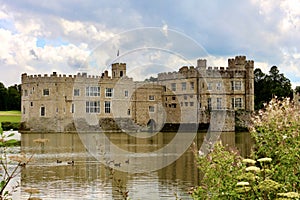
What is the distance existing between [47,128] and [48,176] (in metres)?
31.3

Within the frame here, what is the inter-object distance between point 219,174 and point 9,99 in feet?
252

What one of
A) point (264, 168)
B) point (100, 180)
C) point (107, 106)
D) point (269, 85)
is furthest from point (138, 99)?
point (264, 168)

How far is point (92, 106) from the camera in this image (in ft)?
160

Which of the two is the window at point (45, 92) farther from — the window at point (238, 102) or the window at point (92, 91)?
the window at point (238, 102)

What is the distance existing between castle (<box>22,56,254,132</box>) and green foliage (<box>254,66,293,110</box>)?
47.8 ft

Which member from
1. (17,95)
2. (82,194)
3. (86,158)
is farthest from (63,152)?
(17,95)

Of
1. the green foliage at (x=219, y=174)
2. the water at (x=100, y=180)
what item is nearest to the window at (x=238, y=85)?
the water at (x=100, y=180)

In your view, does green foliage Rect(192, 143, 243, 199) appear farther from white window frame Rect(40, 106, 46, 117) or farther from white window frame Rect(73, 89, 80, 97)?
white window frame Rect(73, 89, 80, 97)

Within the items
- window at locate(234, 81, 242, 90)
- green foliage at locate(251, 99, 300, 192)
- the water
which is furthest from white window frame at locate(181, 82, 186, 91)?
green foliage at locate(251, 99, 300, 192)

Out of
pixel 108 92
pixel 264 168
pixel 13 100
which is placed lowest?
pixel 264 168

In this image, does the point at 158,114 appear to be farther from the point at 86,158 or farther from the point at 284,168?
the point at 284,168

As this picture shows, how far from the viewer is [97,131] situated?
47094 millimetres

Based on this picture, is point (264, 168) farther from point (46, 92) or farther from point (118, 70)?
point (118, 70)

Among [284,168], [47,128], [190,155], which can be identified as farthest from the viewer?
[47,128]
